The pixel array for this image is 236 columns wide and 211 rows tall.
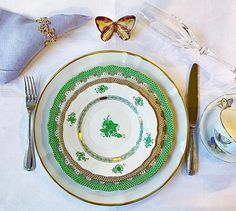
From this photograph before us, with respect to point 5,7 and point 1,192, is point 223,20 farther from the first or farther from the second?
point 1,192

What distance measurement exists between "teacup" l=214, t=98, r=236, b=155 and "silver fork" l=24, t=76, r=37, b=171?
337 millimetres

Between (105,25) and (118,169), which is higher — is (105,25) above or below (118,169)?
above

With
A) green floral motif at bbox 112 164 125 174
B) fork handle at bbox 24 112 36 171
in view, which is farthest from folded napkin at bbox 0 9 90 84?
green floral motif at bbox 112 164 125 174

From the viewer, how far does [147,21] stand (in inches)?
35.4

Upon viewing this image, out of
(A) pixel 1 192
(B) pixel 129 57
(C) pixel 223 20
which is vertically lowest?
(A) pixel 1 192

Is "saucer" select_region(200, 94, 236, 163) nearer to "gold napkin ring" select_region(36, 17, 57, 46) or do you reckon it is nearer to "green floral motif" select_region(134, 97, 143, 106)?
"green floral motif" select_region(134, 97, 143, 106)

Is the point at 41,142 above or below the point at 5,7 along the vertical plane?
below

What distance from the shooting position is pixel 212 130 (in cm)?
86

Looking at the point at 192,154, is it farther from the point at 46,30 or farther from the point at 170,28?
the point at 46,30

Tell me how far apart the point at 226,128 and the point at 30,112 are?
36cm

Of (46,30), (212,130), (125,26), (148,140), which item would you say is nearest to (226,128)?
(212,130)

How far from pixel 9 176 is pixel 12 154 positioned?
0.13ft

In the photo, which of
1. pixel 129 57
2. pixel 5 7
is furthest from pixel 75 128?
pixel 5 7

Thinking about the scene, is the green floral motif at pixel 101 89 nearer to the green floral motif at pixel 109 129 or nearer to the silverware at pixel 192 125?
the green floral motif at pixel 109 129
